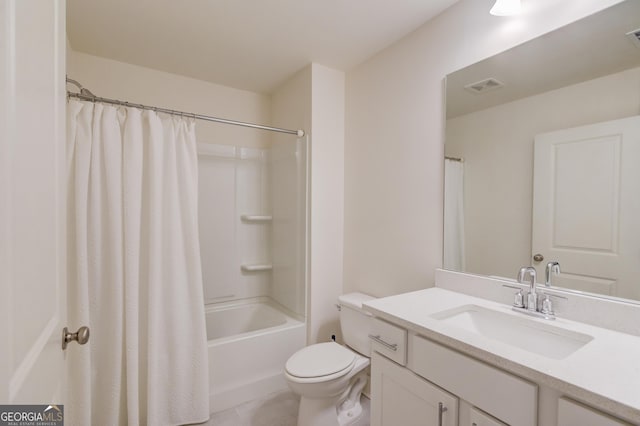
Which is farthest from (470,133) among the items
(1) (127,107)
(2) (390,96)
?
(1) (127,107)

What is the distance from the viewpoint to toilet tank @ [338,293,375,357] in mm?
1905

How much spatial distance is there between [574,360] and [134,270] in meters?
1.94

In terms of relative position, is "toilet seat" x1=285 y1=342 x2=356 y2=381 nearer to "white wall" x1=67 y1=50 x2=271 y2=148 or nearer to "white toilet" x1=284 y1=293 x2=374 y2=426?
"white toilet" x1=284 y1=293 x2=374 y2=426

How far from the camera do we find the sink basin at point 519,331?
1.06 meters

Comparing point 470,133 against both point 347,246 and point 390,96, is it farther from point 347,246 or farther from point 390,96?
point 347,246

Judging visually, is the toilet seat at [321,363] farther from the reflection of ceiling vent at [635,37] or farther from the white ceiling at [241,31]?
the white ceiling at [241,31]

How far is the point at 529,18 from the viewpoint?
1.36 m

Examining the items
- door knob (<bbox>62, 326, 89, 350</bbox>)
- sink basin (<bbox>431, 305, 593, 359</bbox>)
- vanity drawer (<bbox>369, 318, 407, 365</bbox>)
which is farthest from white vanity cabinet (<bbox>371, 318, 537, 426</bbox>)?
door knob (<bbox>62, 326, 89, 350</bbox>)

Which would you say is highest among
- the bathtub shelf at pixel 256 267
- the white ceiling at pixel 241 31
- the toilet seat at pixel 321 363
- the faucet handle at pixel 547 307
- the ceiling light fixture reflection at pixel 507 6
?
the white ceiling at pixel 241 31

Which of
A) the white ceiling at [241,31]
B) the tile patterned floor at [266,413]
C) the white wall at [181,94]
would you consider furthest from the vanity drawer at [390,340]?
the white wall at [181,94]

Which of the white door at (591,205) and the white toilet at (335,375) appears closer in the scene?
the white door at (591,205)

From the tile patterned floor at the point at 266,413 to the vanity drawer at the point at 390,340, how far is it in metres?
0.93

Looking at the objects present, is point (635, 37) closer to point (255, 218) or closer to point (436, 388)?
point (436, 388)

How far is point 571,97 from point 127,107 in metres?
2.20
